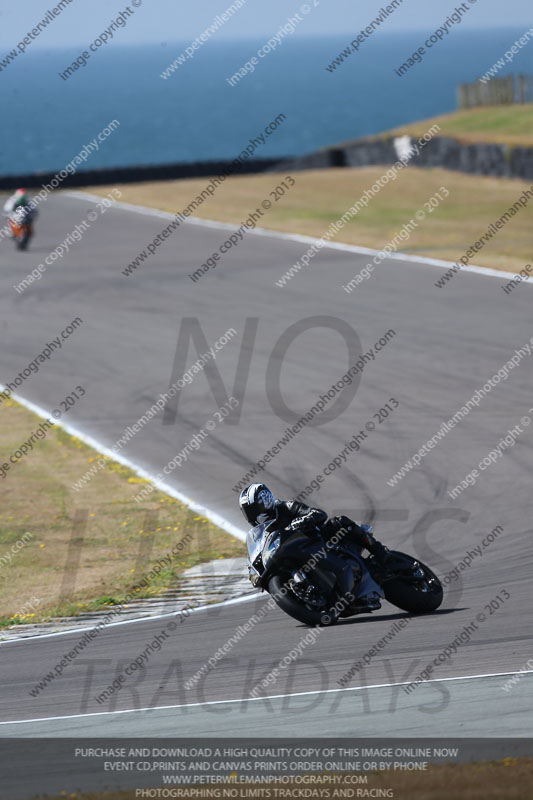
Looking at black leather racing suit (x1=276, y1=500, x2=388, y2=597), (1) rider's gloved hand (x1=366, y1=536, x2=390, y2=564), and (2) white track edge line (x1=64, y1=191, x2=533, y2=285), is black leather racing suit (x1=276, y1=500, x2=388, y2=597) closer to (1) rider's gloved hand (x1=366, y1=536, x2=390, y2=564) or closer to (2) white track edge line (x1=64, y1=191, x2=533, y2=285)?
(1) rider's gloved hand (x1=366, y1=536, x2=390, y2=564)

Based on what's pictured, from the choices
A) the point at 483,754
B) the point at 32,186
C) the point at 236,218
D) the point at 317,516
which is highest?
the point at 483,754

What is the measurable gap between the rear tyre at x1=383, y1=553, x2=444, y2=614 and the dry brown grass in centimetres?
1627

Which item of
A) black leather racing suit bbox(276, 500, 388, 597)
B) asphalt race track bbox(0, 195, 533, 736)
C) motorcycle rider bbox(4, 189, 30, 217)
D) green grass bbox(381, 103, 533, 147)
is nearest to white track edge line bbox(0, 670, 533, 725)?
asphalt race track bbox(0, 195, 533, 736)

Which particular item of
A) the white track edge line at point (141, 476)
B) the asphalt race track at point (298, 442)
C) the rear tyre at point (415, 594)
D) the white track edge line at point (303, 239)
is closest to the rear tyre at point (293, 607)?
the asphalt race track at point (298, 442)

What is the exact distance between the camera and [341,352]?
19.1 meters

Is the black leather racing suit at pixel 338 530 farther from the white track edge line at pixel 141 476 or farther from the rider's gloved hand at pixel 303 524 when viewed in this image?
the white track edge line at pixel 141 476

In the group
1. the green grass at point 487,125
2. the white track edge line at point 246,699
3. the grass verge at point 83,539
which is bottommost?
the grass verge at point 83,539

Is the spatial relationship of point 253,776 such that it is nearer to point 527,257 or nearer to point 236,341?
point 236,341

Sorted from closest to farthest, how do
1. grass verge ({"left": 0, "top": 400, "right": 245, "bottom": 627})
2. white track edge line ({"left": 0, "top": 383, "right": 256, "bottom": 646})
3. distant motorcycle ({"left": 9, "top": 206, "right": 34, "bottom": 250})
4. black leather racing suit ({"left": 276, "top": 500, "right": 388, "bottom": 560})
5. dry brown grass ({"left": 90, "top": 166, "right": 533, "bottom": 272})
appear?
black leather racing suit ({"left": 276, "top": 500, "right": 388, "bottom": 560}) → white track edge line ({"left": 0, "top": 383, "right": 256, "bottom": 646}) → grass verge ({"left": 0, "top": 400, "right": 245, "bottom": 627}) → dry brown grass ({"left": 90, "top": 166, "right": 533, "bottom": 272}) → distant motorcycle ({"left": 9, "top": 206, "right": 34, "bottom": 250})

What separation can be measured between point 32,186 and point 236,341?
24.2m

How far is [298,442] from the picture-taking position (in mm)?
14758

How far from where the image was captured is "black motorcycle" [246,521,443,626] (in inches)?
347

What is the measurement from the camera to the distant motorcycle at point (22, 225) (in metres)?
29.5

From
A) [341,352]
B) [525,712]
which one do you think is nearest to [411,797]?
[525,712]
